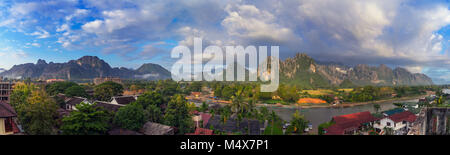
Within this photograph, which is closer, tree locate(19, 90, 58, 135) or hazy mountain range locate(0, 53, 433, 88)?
tree locate(19, 90, 58, 135)

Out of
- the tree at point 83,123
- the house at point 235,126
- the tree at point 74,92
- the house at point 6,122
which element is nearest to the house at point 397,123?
the house at point 235,126

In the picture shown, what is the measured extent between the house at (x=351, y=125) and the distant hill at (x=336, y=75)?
38605mm

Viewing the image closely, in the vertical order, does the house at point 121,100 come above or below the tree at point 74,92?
below

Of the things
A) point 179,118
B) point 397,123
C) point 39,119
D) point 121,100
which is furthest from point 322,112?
point 39,119

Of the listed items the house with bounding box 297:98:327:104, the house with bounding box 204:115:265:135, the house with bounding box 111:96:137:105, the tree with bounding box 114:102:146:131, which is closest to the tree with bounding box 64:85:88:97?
the house with bounding box 111:96:137:105

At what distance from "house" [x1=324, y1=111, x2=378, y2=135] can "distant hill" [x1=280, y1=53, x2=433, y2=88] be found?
3861 centimetres

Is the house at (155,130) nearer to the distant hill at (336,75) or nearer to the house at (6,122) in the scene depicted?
the house at (6,122)

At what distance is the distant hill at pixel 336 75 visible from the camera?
5320cm

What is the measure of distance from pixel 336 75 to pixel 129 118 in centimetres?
7034

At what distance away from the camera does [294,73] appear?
5928 cm

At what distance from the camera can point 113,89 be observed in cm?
1622

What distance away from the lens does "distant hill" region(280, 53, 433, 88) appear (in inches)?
2095

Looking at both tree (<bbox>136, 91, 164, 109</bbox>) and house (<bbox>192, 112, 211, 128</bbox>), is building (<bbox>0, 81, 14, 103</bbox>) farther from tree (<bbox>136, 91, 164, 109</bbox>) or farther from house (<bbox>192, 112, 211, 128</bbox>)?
house (<bbox>192, 112, 211, 128</bbox>)
